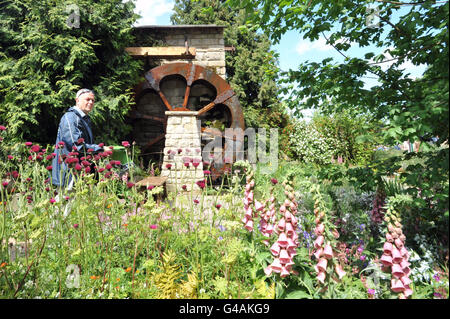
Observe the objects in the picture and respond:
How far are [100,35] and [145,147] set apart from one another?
2.48 m

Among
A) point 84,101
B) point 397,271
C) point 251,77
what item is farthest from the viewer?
point 251,77

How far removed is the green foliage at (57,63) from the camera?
463cm

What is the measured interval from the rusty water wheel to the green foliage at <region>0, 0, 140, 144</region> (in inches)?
33.7

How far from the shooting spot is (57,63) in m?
4.78

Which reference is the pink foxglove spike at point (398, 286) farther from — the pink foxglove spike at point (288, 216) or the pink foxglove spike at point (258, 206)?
the pink foxglove spike at point (258, 206)

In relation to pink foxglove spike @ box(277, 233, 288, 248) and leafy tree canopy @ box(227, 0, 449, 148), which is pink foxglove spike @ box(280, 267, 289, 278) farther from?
leafy tree canopy @ box(227, 0, 449, 148)

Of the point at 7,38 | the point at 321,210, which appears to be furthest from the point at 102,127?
the point at 321,210

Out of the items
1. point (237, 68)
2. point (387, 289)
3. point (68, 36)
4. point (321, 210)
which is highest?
point (237, 68)

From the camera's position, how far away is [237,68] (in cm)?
926

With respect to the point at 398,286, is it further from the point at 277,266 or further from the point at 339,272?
the point at 277,266

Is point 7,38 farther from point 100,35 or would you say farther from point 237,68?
point 237,68

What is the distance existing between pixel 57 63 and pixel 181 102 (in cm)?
270

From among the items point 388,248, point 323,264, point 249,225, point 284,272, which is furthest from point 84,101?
point 388,248

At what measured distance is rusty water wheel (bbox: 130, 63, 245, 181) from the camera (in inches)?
239
